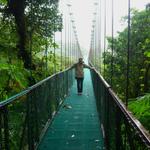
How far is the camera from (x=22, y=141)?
408 cm

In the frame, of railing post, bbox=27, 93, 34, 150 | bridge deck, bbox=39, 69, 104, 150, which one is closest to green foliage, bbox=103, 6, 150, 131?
bridge deck, bbox=39, 69, 104, 150

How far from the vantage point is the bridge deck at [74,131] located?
585cm

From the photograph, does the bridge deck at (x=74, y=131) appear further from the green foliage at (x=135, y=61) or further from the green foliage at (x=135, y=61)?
the green foliage at (x=135, y=61)

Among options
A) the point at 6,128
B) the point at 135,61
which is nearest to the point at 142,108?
the point at 6,128

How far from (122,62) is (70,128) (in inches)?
410

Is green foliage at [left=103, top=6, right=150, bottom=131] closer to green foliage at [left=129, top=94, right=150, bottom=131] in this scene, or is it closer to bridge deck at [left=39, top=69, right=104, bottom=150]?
bridge deck at [left=39, top=69, right=104, bottom=150]

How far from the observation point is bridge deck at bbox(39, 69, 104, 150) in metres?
5.85

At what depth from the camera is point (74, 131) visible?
696 centimetres

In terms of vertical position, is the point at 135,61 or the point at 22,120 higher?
the point at 135,61

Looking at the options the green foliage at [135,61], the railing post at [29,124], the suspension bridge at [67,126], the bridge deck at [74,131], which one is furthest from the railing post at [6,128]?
the green foliage at [135,61]

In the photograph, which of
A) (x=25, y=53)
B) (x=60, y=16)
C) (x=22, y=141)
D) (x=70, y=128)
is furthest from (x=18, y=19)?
(x=22, y=141)

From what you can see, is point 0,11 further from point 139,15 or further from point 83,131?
point 139,15

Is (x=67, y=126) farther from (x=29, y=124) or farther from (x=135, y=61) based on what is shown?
(x=135, y=61)

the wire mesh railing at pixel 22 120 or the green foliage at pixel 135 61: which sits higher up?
the green foliage at pixel 135 61
